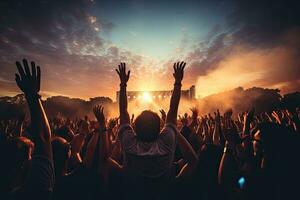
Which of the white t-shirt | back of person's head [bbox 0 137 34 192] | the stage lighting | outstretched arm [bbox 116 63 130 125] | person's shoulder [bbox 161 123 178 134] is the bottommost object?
back of person's head [bbox 0 137 34 192]

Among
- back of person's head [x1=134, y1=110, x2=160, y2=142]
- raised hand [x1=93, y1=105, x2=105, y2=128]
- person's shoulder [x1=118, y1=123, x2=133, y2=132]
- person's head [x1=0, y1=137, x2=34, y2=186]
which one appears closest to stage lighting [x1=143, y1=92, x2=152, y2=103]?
raised hand [x1=93, y1=105, x2=105, y2=128]

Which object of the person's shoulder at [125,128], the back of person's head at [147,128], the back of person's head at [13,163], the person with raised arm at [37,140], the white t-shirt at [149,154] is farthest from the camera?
the back of person's head at [13,163]

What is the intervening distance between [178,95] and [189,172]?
113cm

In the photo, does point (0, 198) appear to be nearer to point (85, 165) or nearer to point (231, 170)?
point (85, 165)

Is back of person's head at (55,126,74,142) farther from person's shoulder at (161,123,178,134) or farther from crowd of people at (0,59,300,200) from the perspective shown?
person's shoulder at (161,123,178,134)

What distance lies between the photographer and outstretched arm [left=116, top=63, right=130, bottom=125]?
2.17 m

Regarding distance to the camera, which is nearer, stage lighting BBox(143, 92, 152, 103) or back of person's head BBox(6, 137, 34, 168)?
back of person's head BBox(6, 137, 34, 168)

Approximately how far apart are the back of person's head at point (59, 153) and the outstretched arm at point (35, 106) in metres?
1.31

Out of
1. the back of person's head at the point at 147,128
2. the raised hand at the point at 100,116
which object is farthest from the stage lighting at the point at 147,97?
the back of person's head at the point at 147,128

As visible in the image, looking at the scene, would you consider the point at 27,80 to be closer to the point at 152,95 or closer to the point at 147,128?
the point at 147,128

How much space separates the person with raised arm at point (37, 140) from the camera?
1.39m

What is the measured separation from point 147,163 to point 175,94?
992 millimetres

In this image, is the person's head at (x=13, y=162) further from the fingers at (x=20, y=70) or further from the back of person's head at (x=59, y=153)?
the fingers at (x=20, y=70)

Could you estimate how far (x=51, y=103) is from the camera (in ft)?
165
